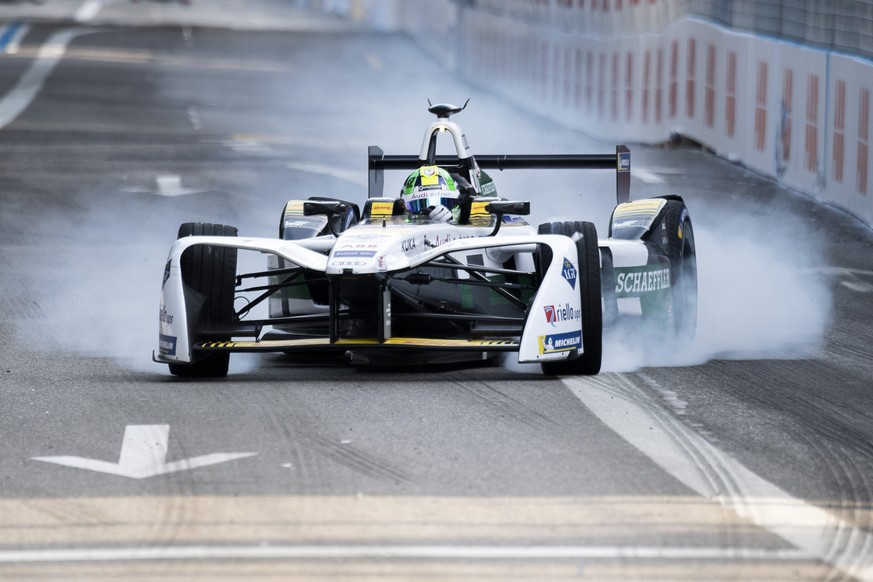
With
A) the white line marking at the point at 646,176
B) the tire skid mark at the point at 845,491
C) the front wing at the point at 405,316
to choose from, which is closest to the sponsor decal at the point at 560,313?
the front wing at the point at 405,316

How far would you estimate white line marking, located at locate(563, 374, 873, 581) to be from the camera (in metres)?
6.11

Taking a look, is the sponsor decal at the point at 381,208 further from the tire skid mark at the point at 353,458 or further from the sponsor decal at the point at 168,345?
the tire skid mark at the point at 353,458

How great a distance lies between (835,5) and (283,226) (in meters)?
9.06

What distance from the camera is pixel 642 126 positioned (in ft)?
84.9

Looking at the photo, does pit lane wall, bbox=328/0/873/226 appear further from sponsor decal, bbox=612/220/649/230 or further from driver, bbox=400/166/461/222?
driver, bbox=400/166/461/222

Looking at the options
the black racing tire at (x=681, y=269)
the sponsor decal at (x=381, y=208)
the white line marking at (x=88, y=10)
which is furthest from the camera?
the white line marking at (x=88, y=10)

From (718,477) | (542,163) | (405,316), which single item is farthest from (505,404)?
(542,163)

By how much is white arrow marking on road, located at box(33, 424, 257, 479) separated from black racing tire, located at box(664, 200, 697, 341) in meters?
4.00

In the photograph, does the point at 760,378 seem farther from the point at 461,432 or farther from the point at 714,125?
the point at 714,125

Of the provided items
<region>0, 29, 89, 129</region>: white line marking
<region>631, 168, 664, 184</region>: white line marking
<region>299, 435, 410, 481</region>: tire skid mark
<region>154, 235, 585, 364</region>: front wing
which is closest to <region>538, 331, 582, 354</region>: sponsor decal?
<region>154, 235, 585, 364</region>: front wing

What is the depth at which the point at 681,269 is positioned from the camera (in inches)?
433

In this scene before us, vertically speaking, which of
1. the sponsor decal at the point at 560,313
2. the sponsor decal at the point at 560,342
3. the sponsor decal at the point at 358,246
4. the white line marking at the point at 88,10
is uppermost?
the sponsor decal at the point at 358,246

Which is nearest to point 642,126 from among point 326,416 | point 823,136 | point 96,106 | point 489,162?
point 823,136

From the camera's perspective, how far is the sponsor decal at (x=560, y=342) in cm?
888
